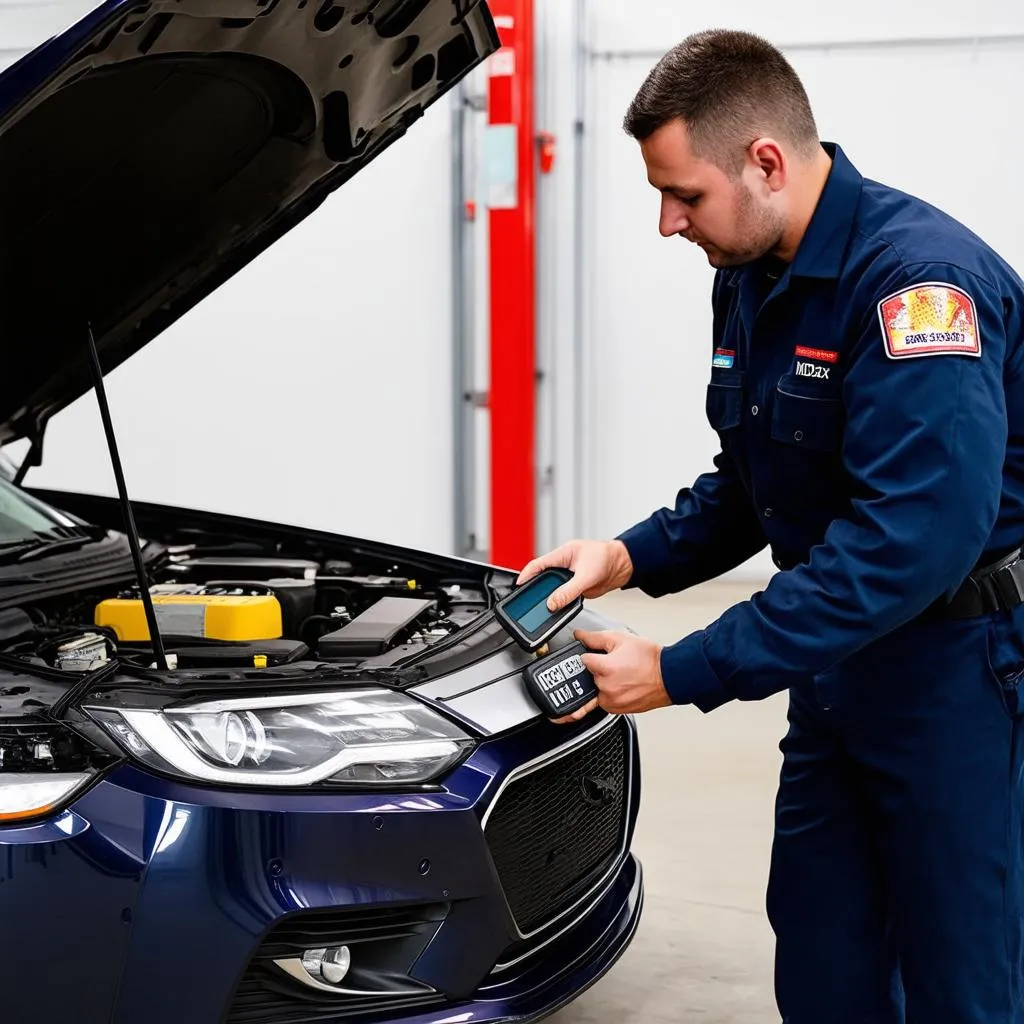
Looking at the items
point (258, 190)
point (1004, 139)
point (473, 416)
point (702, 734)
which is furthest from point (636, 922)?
point (1004, 139)

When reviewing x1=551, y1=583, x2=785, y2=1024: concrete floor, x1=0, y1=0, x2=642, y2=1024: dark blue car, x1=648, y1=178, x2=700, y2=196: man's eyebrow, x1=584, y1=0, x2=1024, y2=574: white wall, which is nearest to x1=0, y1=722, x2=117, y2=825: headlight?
x1=0, y1=0, x2=642, y2=1024: dark blue car

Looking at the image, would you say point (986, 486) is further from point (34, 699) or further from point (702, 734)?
point (702, 734)

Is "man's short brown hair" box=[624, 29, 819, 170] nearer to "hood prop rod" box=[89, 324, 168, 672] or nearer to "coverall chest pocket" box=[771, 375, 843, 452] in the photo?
"coverall chest pocket" box=[771, 375, 843, 452]

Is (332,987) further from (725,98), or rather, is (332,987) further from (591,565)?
(725,98)

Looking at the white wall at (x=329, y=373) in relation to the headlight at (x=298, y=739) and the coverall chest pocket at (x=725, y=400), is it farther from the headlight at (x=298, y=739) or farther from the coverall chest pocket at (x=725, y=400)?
the headlight at (x=298, y=739)

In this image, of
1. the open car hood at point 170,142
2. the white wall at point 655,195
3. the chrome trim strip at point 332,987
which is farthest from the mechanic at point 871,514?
the white wall at point 655,195

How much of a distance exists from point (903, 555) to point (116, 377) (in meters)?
5.33

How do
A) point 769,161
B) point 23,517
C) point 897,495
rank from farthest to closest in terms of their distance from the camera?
point 23,517 → point 769,161 → point 897,495

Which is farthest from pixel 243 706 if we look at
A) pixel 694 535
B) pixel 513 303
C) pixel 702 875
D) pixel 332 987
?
Answer: pixel 513 303

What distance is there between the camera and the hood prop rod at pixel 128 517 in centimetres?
183

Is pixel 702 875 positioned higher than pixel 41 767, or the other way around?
pixel 41 767

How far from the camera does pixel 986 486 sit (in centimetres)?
140

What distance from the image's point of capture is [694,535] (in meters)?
1.92

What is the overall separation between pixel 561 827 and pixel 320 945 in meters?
0.42
